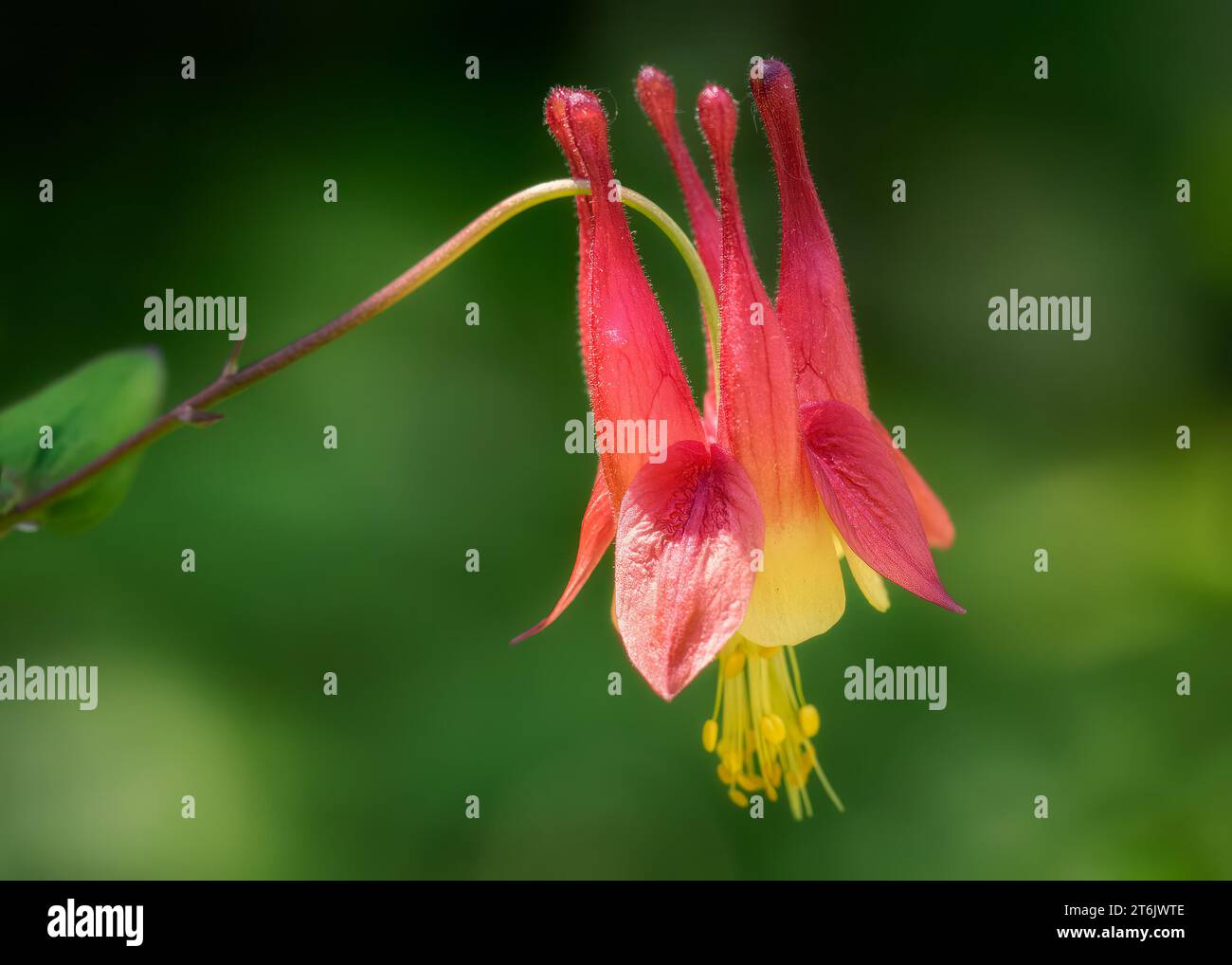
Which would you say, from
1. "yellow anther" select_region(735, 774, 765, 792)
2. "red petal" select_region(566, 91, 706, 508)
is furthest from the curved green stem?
"yellow anther" select_region(735, 774, 765, 792)

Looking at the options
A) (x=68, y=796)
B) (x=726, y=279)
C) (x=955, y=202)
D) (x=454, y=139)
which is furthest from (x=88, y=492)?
(x=955, y=202)

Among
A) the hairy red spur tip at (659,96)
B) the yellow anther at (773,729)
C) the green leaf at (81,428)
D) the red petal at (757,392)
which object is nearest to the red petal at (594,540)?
the red petal at (757,392)

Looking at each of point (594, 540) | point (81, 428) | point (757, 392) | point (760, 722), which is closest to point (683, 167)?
point (757, 392)

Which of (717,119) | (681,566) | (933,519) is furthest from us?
(933,519)

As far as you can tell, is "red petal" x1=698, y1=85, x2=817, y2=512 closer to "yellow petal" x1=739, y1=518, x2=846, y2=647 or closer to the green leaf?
"yellow petal" x1=739, y1=518, x2=846, y2=647

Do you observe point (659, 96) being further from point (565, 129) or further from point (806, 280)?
point (806, 280)

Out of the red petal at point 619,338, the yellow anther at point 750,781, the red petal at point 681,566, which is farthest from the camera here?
the yellow anther at point 750,781

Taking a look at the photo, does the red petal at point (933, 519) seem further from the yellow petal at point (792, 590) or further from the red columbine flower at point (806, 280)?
the yellow petal at point (792, 590)
